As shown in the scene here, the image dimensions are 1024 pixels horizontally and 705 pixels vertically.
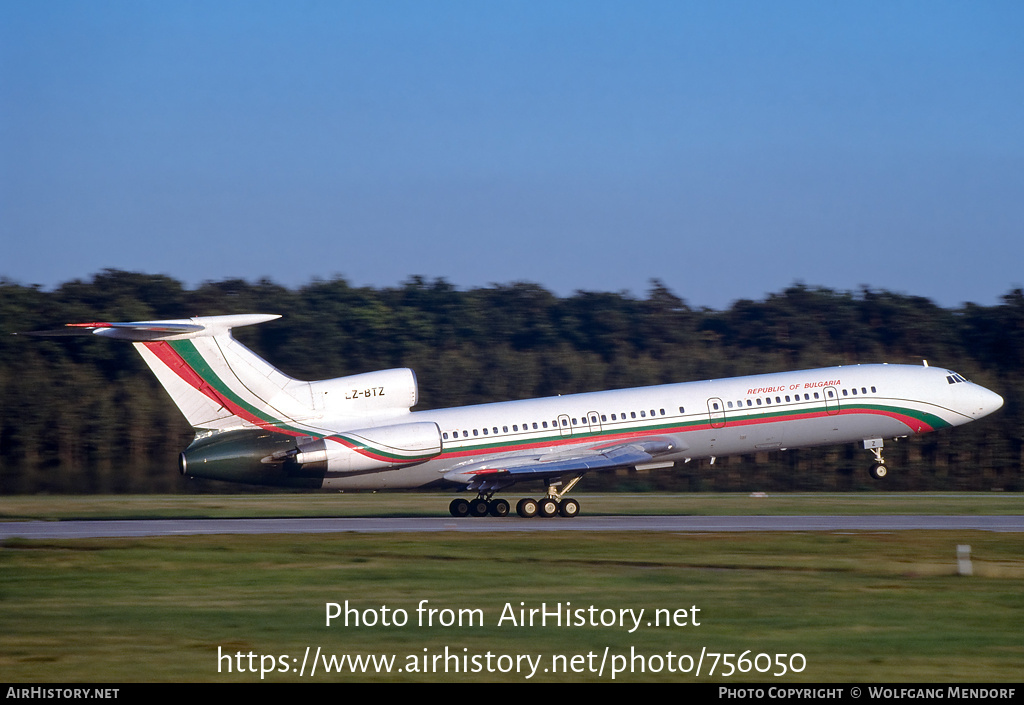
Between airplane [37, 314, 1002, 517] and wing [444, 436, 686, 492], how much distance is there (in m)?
0.05

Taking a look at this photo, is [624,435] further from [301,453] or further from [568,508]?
[301,453]

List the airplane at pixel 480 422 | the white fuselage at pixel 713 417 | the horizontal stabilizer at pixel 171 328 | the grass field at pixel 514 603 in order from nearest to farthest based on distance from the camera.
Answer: the grass field at pixel 514 603 → the horizontal stabilizer at pixel 171 328 → the airplane at pixel 480 422 → the white fuselage at pixel 713 417

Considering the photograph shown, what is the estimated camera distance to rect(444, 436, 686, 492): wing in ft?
102

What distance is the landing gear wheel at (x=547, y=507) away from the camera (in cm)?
3178

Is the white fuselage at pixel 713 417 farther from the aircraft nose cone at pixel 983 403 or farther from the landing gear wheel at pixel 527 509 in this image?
the landing gear wheel at pixel 527 509

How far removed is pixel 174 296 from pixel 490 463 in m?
36.5

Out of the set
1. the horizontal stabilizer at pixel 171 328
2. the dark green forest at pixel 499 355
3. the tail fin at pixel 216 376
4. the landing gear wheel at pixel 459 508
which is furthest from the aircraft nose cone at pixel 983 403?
the horizontal stabilizer at pixel 171 328

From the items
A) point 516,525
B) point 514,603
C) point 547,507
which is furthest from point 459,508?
point 514,603

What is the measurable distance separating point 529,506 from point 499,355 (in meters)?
28.6

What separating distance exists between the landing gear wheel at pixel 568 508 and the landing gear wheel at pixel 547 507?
183 mm

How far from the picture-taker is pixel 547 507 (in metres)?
31.8

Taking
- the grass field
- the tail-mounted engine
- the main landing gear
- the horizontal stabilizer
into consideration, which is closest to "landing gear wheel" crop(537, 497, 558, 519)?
the main landing gear

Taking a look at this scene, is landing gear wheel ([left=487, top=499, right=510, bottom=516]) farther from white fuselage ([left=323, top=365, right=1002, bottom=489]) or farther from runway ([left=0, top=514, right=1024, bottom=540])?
white fuselage ([left=323, top=365, right=1002, bottom=489])

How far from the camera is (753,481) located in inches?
1919
